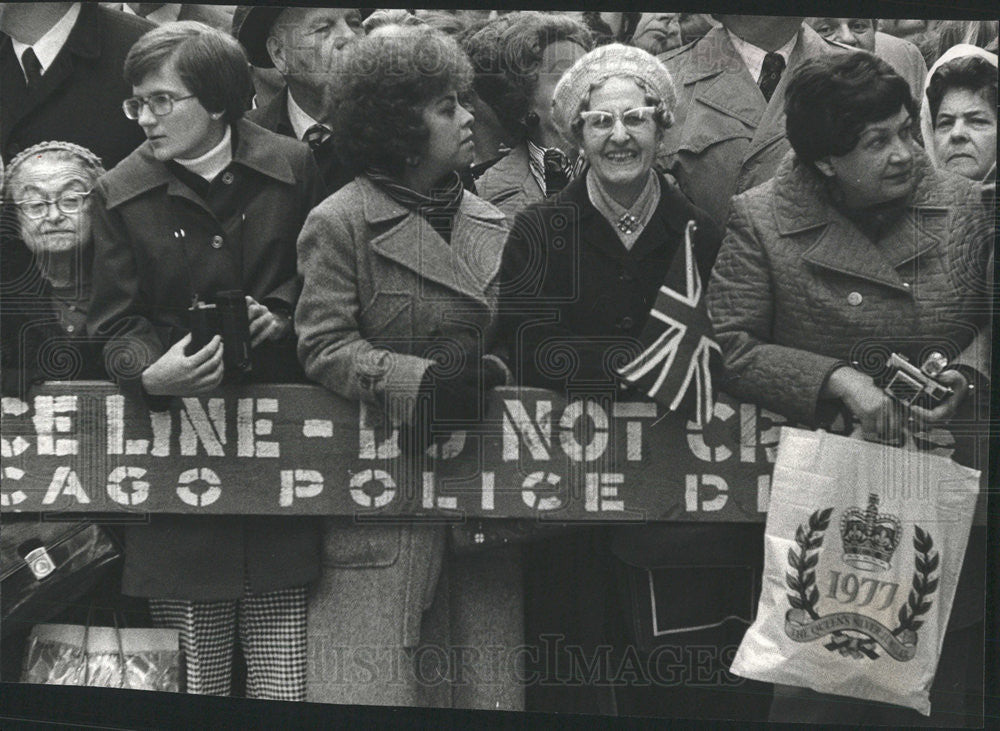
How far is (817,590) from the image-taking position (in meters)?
4.84

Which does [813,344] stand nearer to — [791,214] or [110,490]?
[791,214]

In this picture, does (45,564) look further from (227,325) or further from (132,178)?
(132,178)

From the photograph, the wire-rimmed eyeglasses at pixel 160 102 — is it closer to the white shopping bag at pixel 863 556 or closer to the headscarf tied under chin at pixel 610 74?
the headscarf tied under chin at pixel 610 74

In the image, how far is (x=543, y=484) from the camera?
489cm

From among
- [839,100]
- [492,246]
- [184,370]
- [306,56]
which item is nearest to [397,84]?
[306,56]

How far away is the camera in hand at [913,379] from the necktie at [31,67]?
3.04 meters

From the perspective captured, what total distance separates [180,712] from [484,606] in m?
1.20

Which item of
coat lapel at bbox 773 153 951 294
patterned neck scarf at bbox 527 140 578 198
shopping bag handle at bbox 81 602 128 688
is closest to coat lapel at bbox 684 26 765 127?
coat lapel at bbox 773 153 951 294

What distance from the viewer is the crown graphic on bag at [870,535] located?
482 cm

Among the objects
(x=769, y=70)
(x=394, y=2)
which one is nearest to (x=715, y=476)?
(x=769, y=70)

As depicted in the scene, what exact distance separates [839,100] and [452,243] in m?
1.35

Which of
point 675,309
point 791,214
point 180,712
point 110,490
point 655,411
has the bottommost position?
point 180,712

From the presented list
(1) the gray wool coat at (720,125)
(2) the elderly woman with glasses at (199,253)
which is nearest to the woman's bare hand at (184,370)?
(2) the elderly woman with glasses at (199,253)

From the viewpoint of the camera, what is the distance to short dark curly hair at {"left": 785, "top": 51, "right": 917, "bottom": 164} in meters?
4.73
